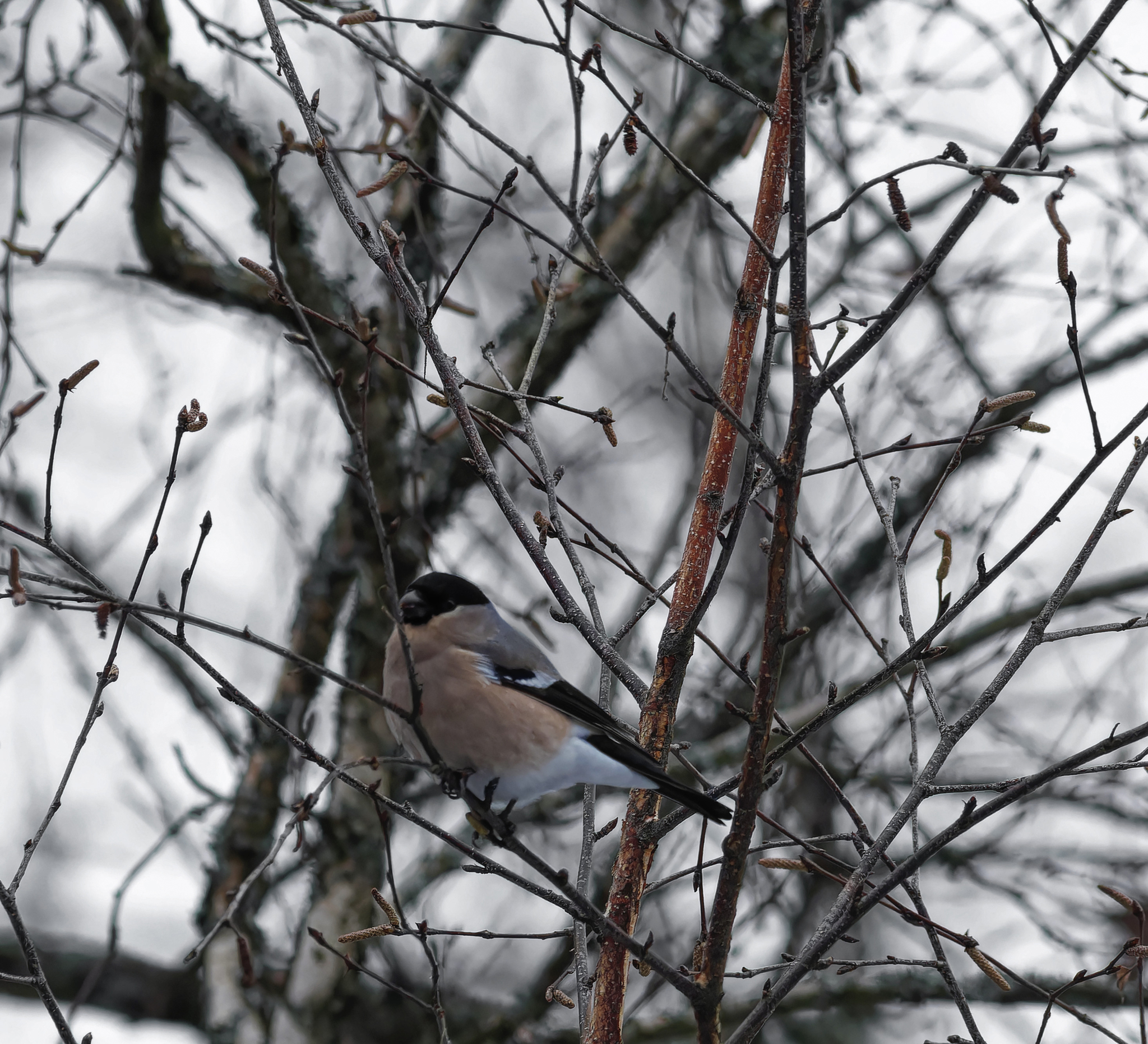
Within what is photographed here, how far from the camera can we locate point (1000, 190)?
71.4 inches

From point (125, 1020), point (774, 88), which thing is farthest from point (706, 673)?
point (125, 1020)

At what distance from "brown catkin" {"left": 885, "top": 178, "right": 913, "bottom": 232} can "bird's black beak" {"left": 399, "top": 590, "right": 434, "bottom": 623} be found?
1805mm

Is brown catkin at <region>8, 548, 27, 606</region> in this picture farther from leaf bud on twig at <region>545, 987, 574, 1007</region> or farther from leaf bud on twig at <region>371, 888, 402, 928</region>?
leaf bud on twig at <region>545, 987, 574, 1007</region>

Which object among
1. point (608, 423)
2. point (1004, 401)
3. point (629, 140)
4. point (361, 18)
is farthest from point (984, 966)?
point (361, 18)

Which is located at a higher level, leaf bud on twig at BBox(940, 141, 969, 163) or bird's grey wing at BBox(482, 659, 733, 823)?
leaf bud on twig at BBox(940, 141, 969, 163)

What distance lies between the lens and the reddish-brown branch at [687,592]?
240 centimetres

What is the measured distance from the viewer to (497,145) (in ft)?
7.07

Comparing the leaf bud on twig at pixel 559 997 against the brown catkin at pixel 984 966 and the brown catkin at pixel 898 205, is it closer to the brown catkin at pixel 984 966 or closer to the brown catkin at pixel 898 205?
the brown catkin at pixel 984 966

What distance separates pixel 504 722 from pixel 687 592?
636mm

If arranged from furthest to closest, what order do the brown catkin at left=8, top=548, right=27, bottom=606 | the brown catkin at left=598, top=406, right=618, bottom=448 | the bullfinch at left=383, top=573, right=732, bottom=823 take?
the bullfinch at left=383, top=573, right=732, bottom=823
the brown catkin at left=598, top=406, right=618, bottom=448
the brown catkin at left=8, top=548, right=27, bottom=606

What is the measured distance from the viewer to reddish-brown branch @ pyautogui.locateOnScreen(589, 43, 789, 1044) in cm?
240

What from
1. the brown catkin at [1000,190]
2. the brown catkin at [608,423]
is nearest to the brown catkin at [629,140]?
the brown catkin at [608,423]

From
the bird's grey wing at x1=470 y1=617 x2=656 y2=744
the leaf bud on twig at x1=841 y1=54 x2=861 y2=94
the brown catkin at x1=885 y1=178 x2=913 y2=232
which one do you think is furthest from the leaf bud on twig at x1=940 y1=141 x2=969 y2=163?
the bird's grey wing at x1=470 y1=617 x2=656 y2=744

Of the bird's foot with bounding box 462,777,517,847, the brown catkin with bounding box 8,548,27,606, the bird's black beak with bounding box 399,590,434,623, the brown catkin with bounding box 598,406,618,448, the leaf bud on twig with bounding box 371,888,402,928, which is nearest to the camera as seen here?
the brown catkin with bounding box 8,548,27,606
